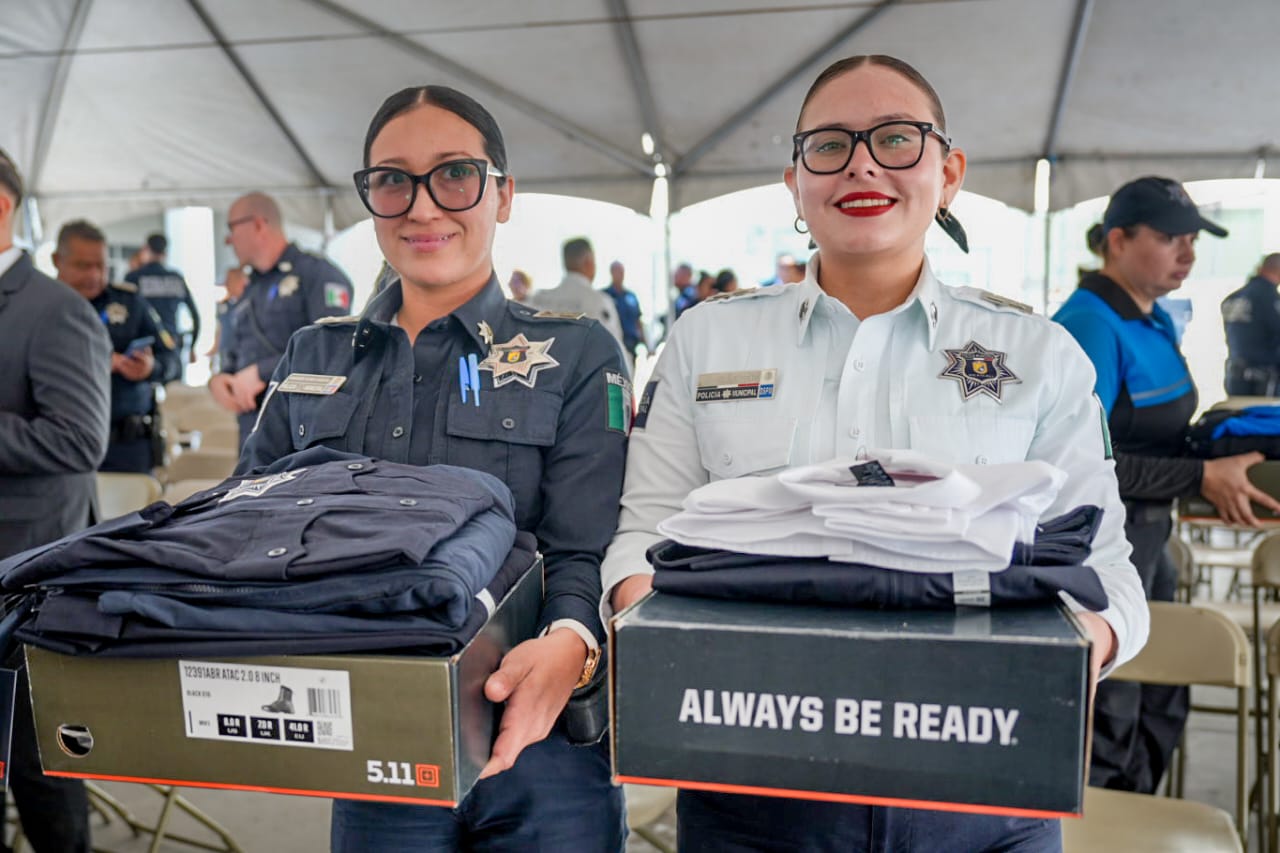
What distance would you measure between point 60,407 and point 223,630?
4.57ft

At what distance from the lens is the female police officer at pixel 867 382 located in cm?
106

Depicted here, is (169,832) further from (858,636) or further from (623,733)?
(858,636)

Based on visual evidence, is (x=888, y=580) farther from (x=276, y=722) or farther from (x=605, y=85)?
(x=605, y=85)

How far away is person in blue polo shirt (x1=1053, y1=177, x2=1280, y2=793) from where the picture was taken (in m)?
2.29

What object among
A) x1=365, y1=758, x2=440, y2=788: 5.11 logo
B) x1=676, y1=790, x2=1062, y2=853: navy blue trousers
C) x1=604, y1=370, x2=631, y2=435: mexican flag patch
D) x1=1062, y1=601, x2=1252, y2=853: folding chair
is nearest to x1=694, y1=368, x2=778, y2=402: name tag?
x1=604, y1=370, x2=631, y2=435: mexican flag patch

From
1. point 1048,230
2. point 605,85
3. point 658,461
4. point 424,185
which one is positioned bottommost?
point 658,461

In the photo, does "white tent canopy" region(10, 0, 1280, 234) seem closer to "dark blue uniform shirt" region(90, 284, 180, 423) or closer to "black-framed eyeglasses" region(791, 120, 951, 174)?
"dark blue uniform shirt" region(90, 284, 180, 423)

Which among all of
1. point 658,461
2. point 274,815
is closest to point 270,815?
point 274,815

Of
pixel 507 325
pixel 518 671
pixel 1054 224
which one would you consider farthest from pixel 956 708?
pixel 1054 224

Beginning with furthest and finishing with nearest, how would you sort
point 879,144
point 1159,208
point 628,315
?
1. point 628,315
2. point 1159,208
3. point 879,144

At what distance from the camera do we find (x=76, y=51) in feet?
27.3

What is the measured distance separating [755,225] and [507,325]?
9.37 meters

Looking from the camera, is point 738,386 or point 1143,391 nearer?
point 738,386

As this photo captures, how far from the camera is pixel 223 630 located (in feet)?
2.78
